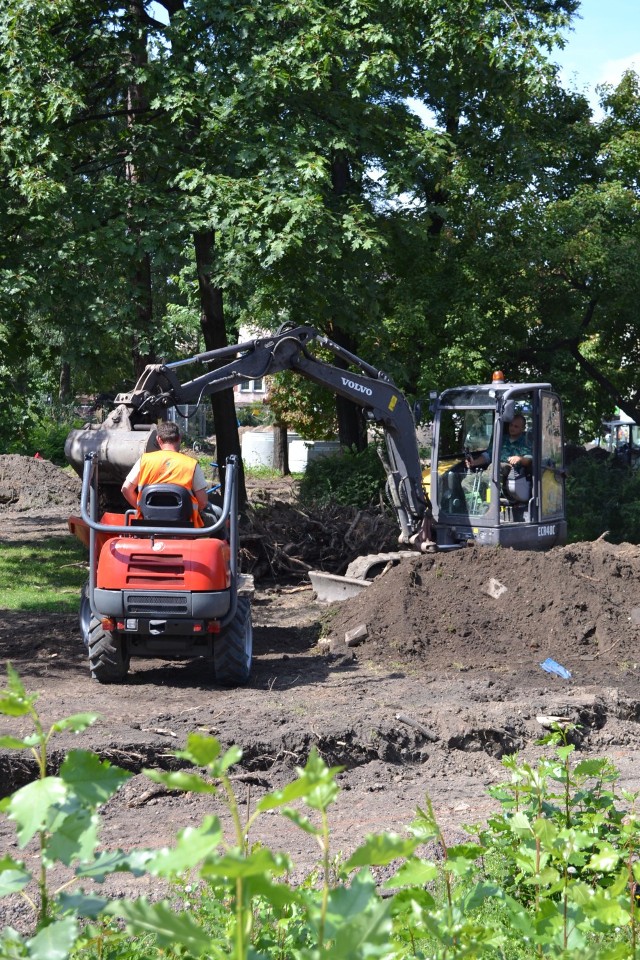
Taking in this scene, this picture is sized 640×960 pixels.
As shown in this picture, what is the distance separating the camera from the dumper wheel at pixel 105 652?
9164 millimetres

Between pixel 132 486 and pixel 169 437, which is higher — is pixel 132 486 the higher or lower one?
the lower one

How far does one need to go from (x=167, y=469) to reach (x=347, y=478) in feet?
38.8

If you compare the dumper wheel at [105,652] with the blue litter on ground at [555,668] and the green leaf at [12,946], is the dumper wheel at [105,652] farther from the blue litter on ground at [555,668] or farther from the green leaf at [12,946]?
the green leaf at [12,946]

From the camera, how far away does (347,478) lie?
20938 millimetres

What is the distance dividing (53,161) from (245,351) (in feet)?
12.2

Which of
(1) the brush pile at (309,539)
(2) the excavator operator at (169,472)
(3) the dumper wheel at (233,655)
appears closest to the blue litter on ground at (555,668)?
(3) the dumper wheel at (233,655)

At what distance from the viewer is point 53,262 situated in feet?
46.1

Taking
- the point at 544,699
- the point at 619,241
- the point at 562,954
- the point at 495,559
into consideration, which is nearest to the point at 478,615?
the point at 495,559

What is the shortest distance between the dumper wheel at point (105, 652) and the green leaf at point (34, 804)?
24.3ft

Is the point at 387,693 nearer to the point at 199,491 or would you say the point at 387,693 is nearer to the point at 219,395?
the point at 199,491

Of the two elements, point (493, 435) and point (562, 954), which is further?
point (493, 435)

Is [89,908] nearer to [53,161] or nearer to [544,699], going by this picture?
[544,699]

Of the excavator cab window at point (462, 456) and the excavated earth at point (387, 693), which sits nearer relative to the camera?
the excavated earth at point (387, 693)

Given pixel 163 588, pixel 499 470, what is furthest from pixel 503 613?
pixel 163 588
